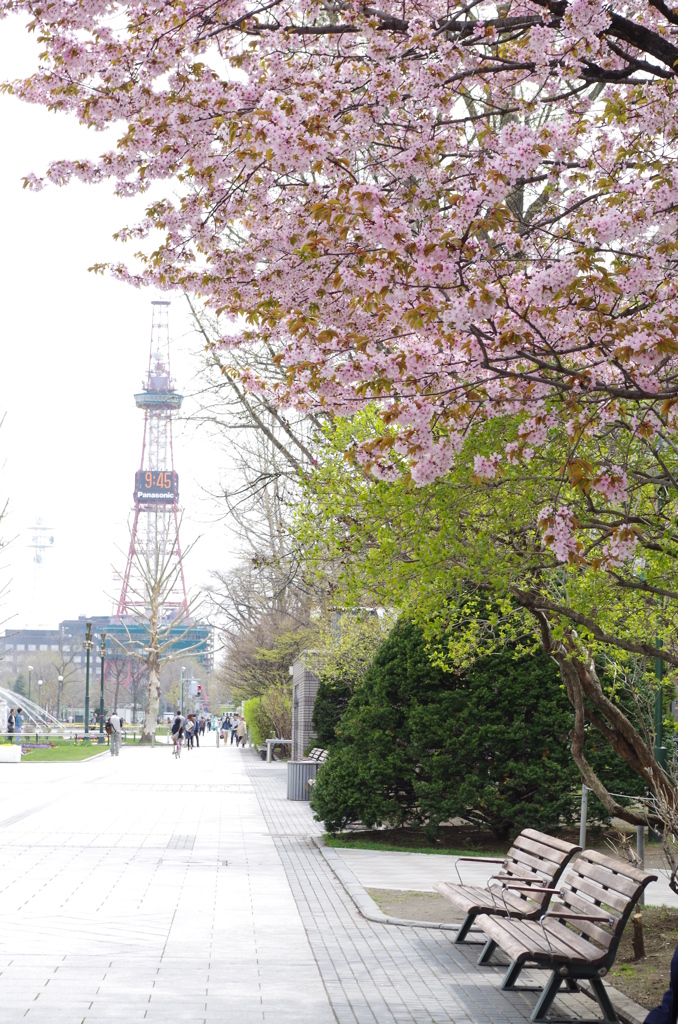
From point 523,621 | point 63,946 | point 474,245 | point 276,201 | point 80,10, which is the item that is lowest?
point 63,946

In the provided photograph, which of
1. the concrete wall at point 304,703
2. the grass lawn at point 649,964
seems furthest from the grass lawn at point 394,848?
the concrete wall at point 304,703

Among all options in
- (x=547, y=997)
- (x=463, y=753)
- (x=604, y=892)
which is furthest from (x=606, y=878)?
(x=463, y=753)

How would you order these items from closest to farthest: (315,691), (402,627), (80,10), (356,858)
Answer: (80,10) < (356,858) < (402,627) < (315,691)

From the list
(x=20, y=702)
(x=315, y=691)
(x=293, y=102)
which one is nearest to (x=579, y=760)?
(x=293, y=102)

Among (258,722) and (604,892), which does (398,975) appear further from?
(258,722)

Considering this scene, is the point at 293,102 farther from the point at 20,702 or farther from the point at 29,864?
the point at 20,702

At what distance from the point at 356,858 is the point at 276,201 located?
8666 mm

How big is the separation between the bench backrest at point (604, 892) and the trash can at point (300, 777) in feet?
47.0

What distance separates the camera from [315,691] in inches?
1032

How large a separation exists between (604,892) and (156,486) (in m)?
139

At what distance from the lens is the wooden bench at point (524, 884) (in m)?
7.80

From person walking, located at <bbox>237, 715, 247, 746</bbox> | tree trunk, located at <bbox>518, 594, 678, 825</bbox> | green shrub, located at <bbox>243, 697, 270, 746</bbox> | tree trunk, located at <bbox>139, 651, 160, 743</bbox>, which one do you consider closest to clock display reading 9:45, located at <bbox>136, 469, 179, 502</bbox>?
tree trunk, located at <bbox>139, 651, 160, 743</bbox>

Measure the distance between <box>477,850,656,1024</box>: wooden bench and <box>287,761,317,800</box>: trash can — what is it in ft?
48.0

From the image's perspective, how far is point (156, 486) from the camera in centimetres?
14388
